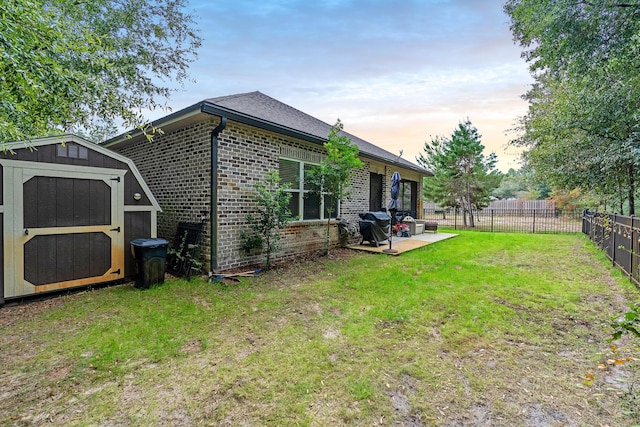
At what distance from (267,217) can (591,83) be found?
7.95m

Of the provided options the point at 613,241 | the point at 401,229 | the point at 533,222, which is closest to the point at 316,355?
the point at 613,241

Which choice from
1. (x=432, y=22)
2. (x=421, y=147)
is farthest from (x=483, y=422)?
(x=421, y=147)

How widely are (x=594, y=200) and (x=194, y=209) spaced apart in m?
19.1

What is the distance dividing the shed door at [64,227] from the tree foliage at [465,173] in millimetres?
17463

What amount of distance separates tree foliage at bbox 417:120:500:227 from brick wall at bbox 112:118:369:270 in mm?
13902

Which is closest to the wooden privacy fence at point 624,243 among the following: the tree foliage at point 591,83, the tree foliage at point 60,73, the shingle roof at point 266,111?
the tree foliage at point 591,83

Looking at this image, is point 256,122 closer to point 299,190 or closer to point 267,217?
point 267,217

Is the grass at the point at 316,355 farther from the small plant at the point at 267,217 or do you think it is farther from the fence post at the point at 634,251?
the small plant at the point at 267,217

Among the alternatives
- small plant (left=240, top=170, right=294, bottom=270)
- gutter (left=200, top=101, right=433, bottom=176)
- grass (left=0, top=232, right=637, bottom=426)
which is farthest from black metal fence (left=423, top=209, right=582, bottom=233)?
small plant (left=240, top=170, right=294, bottom=270)

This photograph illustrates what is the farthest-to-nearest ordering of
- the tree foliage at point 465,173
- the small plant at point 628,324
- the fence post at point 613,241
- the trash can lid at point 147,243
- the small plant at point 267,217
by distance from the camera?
the tree foliage at point 465,173 < the fence post at point 613,241 < the small plant at point 267,217 < the trash can lid at point 147,243 < the small plant at point 628,324

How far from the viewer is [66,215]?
438 cm

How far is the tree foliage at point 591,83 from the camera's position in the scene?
19.1 feet

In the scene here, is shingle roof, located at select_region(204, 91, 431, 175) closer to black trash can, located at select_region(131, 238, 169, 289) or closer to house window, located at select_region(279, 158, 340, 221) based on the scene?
house window, located at select_region(279, 158, 340, 221)

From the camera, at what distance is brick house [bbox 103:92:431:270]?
544cm
